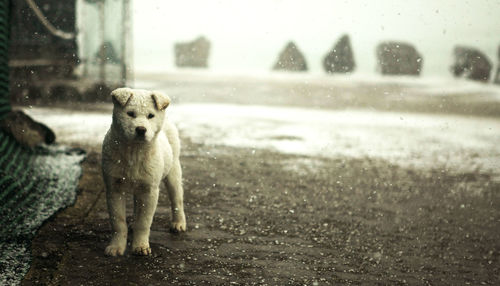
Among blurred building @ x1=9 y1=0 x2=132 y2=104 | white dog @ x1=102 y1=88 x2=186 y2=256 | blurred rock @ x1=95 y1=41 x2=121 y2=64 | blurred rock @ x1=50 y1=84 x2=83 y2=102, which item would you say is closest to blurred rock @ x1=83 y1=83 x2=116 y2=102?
blurred building @ x1=9 y1=0 x2=132 y2=104

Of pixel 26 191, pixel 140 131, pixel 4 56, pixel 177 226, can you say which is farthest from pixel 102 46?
pixel 140 131

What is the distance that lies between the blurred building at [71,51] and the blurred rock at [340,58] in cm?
1285

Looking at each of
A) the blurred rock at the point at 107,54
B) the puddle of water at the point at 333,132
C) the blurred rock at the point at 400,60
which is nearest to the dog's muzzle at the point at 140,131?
the puddle of water at the point at 333,132

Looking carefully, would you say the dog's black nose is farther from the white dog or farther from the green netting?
the green netting

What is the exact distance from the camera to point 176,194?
13.1ft

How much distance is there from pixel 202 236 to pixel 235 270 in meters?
0.65

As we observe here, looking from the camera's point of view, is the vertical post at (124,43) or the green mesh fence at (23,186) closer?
the green mesh fence at (23,186)

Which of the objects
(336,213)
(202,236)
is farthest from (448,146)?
(202,236)

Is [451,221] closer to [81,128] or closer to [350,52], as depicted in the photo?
[81,128]

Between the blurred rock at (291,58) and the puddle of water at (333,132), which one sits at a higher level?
the blurred rock at (291,58)

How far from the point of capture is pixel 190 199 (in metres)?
5.07

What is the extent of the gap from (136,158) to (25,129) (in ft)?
12.5

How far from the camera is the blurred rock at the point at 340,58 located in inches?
978

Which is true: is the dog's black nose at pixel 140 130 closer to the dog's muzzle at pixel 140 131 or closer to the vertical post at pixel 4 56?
the dog's muzzle at pixel 140 131
